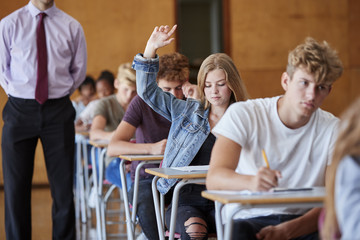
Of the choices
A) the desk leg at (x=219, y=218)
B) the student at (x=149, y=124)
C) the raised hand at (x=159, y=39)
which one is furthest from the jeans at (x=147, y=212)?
the desk leg at (x=219, y=218)

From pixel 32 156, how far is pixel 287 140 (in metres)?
1.80

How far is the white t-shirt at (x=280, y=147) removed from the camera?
77.6 inches

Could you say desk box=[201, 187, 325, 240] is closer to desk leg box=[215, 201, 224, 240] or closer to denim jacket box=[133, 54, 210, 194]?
desk leg box=[215, 201, 224, 240]

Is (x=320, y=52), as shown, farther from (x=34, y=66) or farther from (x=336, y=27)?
(x=336, y=27)

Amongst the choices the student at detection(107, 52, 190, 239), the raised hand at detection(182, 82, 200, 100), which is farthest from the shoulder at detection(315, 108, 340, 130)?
the student at detection(107, 52, 190, 239)

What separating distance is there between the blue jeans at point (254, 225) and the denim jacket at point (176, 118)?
2.57 ft

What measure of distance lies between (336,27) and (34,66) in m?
5.52

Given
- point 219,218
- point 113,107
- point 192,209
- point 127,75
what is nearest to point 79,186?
point 113,107

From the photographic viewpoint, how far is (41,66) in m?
3.25

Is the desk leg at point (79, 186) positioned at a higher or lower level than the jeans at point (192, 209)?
lower

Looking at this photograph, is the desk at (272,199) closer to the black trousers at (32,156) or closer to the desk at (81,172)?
the black trousers at (32,156)

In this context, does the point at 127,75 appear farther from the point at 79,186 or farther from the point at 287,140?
the point at 287,140

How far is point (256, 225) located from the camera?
1.91 m

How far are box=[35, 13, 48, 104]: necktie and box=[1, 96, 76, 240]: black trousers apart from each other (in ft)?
0.17
